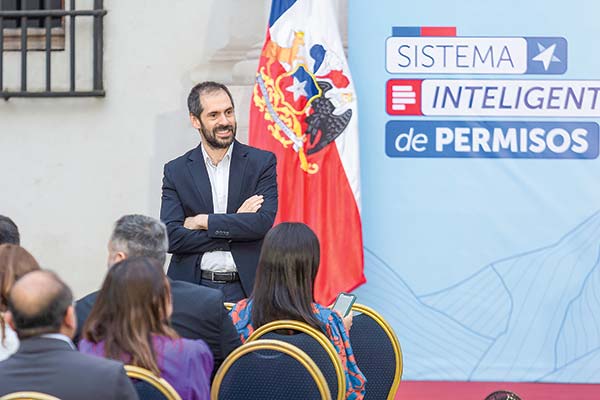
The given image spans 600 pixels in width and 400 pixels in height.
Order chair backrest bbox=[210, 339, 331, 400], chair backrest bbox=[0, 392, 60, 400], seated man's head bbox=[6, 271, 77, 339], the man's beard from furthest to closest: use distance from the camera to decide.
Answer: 1. the man's beard
2. chair backrest bbox=[210, 339, 331, 400]
3. seated man's head bbox=[6, 271, 77, 339]
4. chair backrest bbox=[0, 392, 60, 400]

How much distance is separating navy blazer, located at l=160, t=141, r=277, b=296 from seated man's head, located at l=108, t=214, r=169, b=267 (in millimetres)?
1430

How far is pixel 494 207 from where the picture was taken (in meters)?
7.55

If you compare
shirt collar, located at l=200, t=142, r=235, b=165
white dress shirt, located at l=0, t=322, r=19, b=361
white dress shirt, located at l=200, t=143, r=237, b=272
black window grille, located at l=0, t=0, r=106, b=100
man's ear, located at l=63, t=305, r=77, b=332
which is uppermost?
black window grille, located at l=0, t=0, r=106, b=100

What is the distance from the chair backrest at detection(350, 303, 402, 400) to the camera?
4820mm

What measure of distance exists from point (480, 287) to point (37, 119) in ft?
10.6

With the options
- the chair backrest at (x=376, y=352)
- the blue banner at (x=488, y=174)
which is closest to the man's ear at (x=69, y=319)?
the chair backrest at (x=376, y=352)

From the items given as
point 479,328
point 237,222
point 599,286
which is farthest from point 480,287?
point 237,222

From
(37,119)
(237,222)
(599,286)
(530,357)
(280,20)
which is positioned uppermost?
(280,20)

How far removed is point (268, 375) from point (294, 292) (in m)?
0.50

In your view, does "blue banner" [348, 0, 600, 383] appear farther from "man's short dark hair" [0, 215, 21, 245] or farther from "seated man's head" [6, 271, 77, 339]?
"seated man's head" [6, 271, 77, 339]

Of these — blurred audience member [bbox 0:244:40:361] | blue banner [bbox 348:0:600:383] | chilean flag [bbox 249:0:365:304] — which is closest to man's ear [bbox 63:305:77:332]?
blurred audience member [bbox 0:244:40:361]

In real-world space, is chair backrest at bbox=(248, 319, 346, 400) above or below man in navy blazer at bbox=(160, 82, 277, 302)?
below

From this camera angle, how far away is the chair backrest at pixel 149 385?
3467 mm

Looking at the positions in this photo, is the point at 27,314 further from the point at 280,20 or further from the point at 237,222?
the point at 280,20
